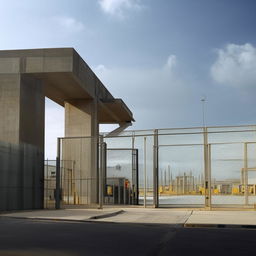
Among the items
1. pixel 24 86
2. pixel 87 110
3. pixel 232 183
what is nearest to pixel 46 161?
pixel 24 86

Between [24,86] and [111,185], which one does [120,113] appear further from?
[24,86]

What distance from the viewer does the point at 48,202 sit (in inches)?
1157

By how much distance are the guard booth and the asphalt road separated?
17597 mm

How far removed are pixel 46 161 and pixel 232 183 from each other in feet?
36.2

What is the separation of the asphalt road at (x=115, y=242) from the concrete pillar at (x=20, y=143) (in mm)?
10722

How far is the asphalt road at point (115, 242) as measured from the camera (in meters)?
9.31

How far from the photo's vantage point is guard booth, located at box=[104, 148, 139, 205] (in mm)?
31703

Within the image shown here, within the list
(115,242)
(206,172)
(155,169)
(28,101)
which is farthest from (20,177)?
(115,242)

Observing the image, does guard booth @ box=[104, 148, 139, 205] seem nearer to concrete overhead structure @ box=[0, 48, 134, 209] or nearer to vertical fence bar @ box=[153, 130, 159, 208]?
vertical fence bar @ box=[153, 130, 159, 208]

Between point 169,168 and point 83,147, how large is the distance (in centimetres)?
762

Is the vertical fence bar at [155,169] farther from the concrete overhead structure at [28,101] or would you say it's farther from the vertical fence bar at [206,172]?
the concrete overhead structure at [28,101]

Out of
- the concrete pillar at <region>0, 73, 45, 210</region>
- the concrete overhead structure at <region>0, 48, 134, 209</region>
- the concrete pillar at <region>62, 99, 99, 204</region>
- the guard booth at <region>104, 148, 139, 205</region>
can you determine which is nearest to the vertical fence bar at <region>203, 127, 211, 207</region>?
the guard booth at <region>104, 148, 139, 205</region>

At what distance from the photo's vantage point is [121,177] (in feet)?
107

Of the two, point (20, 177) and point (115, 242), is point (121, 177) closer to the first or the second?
point (20, 177)
